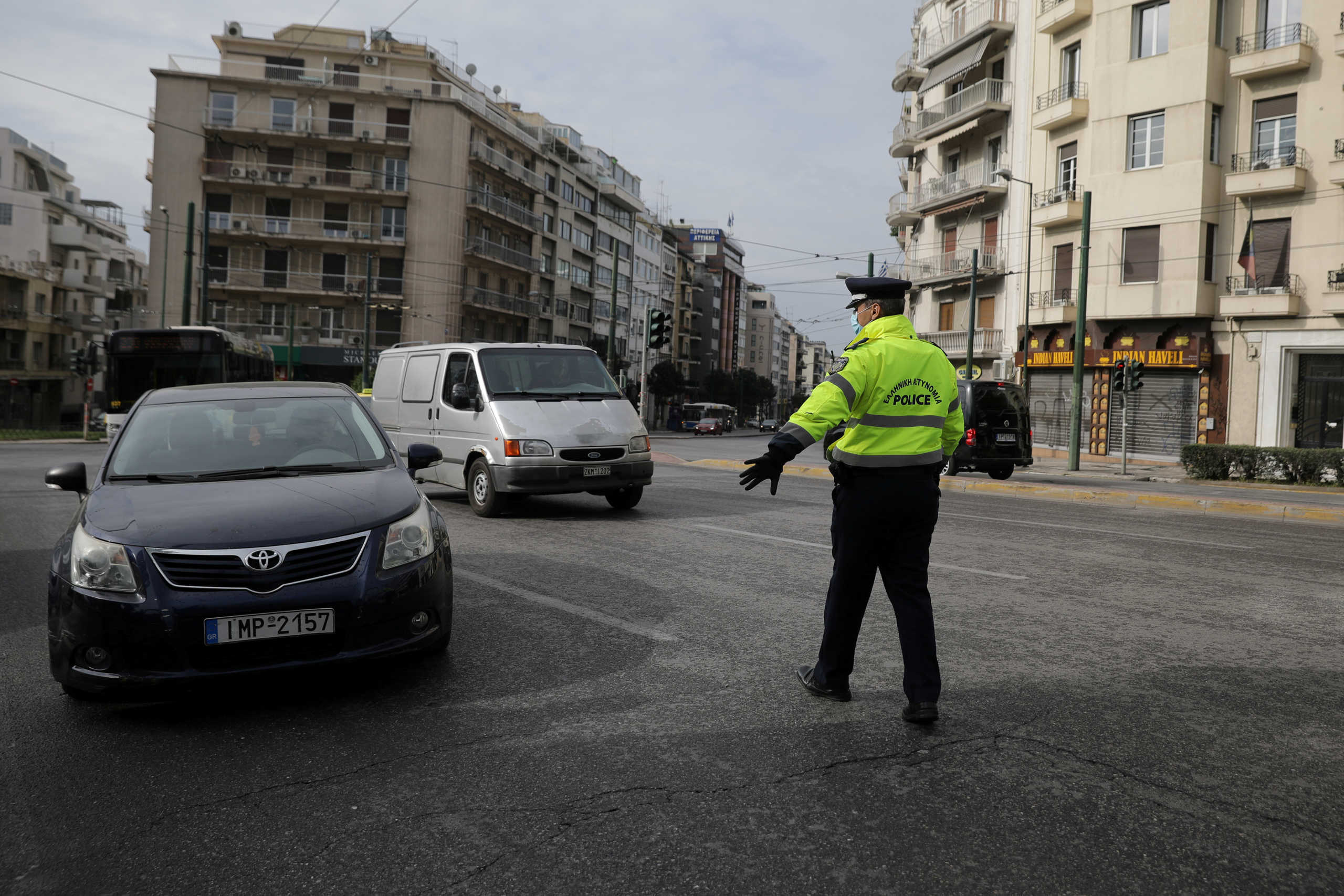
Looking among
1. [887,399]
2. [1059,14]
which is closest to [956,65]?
[1059,14]

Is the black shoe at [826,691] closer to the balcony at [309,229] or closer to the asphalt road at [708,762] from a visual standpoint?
the asphalt road at [708,762]

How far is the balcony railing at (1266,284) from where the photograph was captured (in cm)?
2970

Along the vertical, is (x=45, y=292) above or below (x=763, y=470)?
above

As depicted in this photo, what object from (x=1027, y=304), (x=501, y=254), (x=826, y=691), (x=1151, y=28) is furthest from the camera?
(x=501, y=254)

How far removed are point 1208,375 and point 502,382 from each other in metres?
27.2

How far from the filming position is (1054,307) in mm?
35750

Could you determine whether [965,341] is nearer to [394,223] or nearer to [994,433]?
[994,433]

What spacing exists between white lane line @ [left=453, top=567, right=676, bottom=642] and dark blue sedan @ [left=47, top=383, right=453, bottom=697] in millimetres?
1118

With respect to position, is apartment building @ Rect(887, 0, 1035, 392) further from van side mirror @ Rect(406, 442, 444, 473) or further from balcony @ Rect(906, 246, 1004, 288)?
van side mirror @ Rect(406, 442, 444, 473)

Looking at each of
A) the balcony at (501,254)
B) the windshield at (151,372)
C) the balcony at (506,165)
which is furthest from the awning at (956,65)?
the windshield at (151,372)

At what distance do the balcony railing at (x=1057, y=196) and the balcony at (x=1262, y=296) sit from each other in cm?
575

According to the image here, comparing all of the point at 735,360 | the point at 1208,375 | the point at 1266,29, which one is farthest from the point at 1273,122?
the point at 735,360

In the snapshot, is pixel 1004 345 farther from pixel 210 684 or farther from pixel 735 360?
pixel 735 360

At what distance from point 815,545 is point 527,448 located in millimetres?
3283
